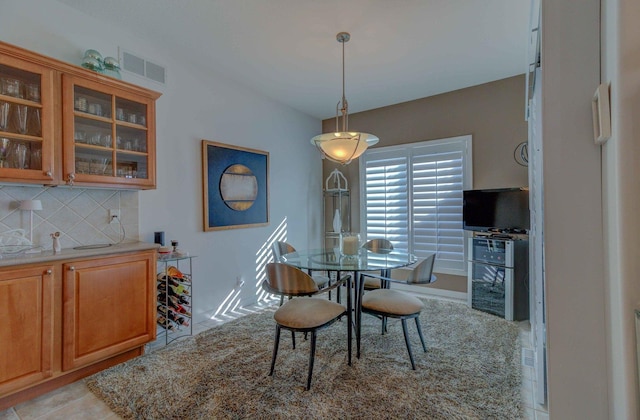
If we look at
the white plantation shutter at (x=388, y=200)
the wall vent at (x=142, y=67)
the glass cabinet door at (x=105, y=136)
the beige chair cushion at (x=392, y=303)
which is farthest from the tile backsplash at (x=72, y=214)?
the white plantation shutter at (x=388, y=200)

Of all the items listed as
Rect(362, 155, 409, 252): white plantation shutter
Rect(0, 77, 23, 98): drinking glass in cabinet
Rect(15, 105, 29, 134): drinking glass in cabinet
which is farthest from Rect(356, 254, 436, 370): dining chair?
Rect(0, 77, 23, 98): drinking glass in cabinet

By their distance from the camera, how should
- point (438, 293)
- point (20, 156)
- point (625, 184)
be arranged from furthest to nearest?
1. point (438, 293)
2. point (20, 156)
3. point (625, 184)

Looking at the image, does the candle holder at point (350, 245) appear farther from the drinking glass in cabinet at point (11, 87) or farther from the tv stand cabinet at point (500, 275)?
the drinking glass in cabinet at point (11, 87)

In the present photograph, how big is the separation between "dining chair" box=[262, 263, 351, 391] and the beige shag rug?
0.21 metres

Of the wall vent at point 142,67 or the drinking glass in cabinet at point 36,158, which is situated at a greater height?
the wall vent at point 142,67

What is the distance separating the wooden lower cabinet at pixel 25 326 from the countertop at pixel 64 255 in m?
0.05

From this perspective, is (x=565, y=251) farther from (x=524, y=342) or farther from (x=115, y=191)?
(x=115, y=191)

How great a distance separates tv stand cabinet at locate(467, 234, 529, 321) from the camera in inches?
128

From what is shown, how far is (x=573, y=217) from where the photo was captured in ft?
2.31

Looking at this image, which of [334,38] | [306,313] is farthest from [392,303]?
[334,38]

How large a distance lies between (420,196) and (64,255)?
3939 mm

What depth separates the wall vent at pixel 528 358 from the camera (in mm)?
2377

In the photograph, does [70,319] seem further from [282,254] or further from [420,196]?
[420,196]

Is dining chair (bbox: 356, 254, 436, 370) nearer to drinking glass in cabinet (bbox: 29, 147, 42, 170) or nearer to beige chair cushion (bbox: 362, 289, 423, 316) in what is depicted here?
beige chair cushion (bbox: 362, 289, 423, 316)
